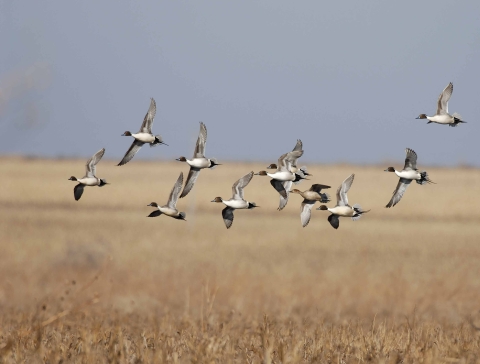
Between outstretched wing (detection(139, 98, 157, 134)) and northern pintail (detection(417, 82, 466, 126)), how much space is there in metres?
1.88

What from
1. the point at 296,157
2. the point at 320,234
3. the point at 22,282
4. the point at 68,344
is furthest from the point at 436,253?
the point at 296,157

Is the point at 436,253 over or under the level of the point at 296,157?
under

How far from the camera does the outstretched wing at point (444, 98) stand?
5152mm

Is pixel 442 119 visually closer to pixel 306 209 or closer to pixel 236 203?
pixel 306 209

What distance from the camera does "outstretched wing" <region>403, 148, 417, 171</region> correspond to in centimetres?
457

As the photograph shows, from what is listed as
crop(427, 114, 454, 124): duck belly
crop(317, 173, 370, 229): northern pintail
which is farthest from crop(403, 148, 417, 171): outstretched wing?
crop(427, 114, 454, 124): duck belly

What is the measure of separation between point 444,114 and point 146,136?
2.05 m

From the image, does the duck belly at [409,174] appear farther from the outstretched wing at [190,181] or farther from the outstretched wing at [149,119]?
the outstretched wing at [149,119]

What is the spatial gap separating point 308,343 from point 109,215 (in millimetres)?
32497

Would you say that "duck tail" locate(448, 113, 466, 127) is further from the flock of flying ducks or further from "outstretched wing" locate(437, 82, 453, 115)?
"outstretched wing" locate(437, 82, 453, 115)

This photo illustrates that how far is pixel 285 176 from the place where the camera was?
4734 mm

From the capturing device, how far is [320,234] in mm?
35219

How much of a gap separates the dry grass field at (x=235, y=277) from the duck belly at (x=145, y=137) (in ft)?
5.73

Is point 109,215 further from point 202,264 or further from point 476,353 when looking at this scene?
point 476,353
